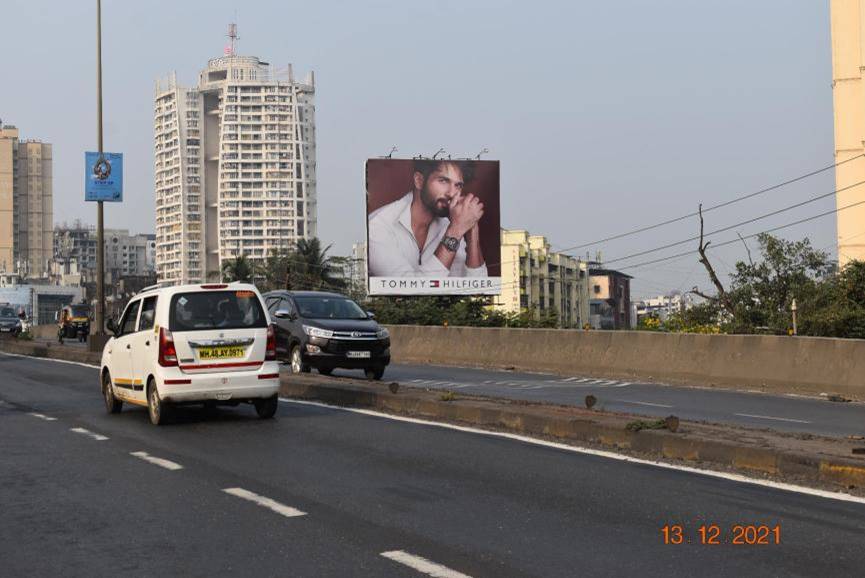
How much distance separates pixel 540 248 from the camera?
139 metres

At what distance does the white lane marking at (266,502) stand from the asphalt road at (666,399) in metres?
7.29

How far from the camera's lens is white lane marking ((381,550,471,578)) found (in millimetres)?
5887

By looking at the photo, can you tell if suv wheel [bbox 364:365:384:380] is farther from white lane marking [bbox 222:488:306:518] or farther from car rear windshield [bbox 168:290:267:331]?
white lane marking [bbox 222:488:306:518]

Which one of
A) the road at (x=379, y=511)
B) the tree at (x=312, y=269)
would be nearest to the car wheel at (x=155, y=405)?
the road at (x=379, y=511)

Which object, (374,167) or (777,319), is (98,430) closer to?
(777,319)

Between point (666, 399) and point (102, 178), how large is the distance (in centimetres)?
2124

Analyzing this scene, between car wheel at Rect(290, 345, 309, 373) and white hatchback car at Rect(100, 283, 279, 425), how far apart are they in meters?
7.08

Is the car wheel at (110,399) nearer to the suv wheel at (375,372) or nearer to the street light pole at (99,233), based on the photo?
the suv wheel at (375,372)

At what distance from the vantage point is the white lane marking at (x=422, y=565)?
5.89 m

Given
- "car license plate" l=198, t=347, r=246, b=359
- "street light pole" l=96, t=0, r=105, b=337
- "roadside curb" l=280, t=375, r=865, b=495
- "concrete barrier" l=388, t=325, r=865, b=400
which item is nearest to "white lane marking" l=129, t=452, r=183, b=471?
"car license plate" l=198, t=347, r=246, b=359

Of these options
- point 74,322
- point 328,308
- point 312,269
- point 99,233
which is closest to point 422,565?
point 328,308

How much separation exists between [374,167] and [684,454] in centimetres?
4644

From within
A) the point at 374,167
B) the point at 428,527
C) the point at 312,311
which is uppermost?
the point at 374,167

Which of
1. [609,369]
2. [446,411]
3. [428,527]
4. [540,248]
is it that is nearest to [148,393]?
[446,411]
